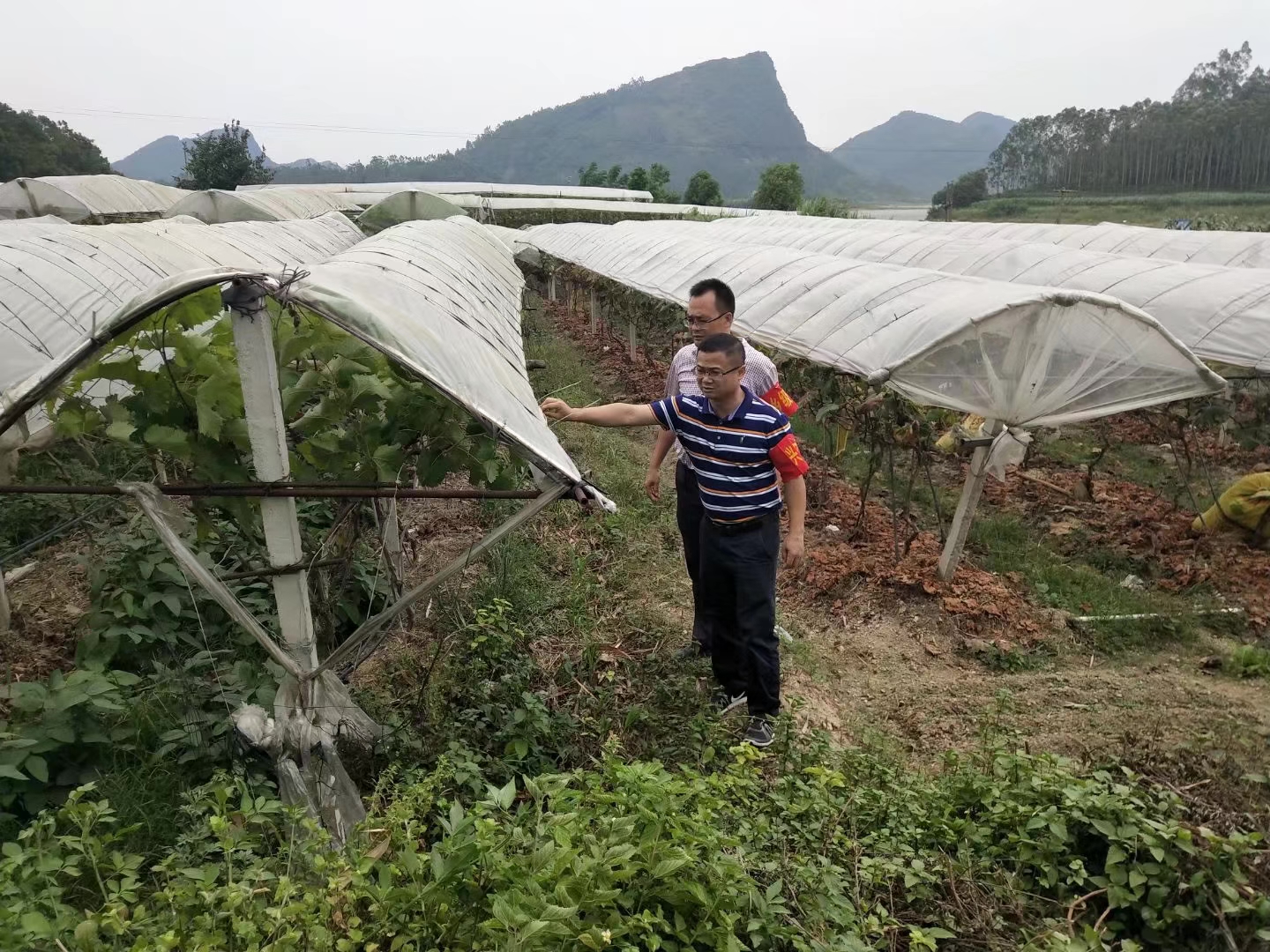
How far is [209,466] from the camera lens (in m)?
2.40

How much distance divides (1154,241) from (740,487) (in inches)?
483

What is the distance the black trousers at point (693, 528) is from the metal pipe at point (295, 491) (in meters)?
1.34

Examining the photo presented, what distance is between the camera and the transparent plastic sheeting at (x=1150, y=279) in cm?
600

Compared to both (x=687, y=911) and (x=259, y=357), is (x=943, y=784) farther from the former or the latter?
(x=259, y=357)

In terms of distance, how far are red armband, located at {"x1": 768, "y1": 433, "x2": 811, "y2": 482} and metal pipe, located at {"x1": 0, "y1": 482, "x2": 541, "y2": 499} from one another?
1101mm

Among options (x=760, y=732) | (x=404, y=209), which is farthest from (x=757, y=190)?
(x=760, y=732)

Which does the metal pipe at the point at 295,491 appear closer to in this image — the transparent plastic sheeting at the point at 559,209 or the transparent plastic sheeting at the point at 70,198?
the transparent plastic sheeting at the point at 559,209

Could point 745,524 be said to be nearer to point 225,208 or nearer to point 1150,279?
point 1150,279

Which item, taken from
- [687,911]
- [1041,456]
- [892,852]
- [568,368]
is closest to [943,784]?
[892,852]

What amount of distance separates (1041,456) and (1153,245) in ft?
21.8

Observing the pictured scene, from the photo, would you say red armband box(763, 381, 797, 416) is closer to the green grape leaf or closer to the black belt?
the black belt

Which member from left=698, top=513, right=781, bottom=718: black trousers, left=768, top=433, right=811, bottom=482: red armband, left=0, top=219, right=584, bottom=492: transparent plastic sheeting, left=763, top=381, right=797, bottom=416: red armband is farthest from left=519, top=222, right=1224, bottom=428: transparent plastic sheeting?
left=0, top=219, right=584, bottom=492: transparent plastic sheeting

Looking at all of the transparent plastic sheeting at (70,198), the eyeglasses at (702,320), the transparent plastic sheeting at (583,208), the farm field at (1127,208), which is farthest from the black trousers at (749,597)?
the farm field at (1127,208)

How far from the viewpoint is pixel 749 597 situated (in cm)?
312
